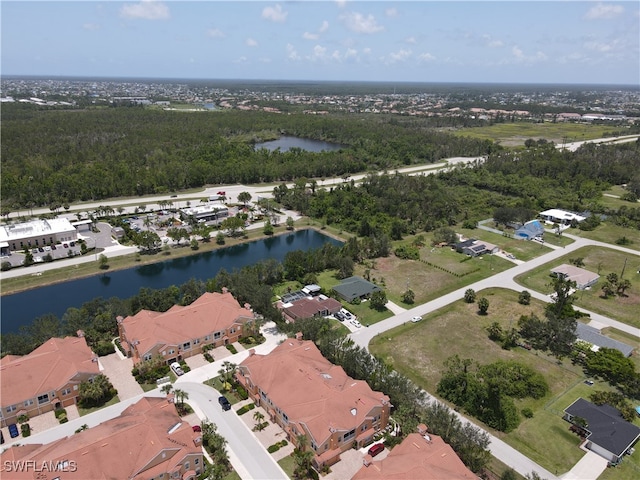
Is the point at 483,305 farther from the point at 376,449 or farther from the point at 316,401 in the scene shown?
the point at 316,401

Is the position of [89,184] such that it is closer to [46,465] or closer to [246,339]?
[246,339]

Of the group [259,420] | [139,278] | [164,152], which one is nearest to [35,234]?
[139,278]

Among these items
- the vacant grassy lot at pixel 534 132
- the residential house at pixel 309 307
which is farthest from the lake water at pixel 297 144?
the residential house at pixel 309 307

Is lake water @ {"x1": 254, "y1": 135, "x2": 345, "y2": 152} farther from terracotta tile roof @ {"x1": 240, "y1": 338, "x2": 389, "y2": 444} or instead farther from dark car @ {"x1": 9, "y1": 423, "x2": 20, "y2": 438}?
dark car @ {"x1": 9, "y1": 423, "x2": 20, "y2": 438}

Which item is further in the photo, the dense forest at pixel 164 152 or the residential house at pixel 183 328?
the dense forest at pixel 164 152

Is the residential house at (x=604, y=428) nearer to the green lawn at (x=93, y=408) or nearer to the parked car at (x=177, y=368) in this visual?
the parked car at (x=177, y=368)

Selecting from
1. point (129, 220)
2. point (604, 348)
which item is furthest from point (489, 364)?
point (129, 220)
